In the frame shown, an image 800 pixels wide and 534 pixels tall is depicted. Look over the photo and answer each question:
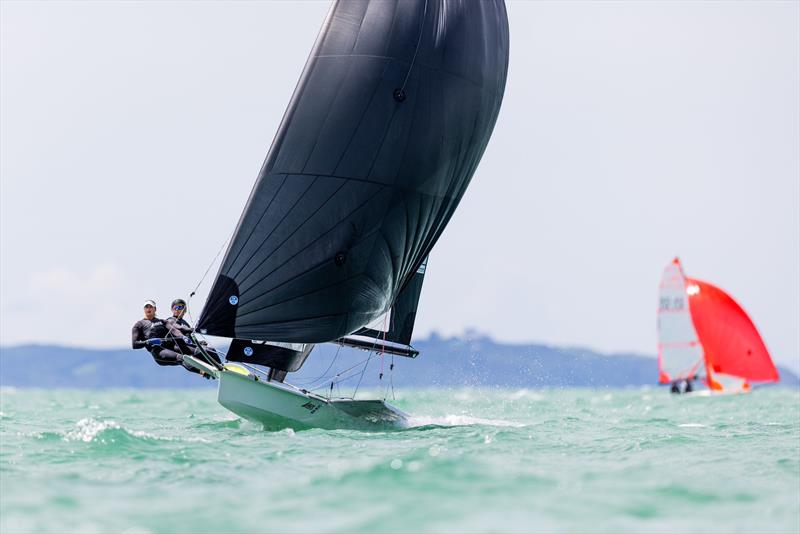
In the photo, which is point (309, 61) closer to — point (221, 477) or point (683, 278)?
point (221, 477)

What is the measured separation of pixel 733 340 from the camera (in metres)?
48.8

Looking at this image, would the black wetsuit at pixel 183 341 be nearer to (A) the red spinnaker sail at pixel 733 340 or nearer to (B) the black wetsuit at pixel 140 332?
(B) the black wetsuit at pixel 140 332

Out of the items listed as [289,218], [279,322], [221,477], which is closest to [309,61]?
[289,218]

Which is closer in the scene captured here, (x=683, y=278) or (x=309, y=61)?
(x=309, y=61)

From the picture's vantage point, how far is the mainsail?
14336 mm

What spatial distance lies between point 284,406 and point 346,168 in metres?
3.20

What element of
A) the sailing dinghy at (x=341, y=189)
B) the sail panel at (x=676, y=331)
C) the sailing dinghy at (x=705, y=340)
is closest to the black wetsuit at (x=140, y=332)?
the sailing dinghy at (x=341, y=189)

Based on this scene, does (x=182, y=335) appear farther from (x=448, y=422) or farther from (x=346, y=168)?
(x=448, y=422)

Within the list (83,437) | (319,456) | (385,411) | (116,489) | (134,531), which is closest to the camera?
(134,531)

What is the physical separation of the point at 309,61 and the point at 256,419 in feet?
15.8

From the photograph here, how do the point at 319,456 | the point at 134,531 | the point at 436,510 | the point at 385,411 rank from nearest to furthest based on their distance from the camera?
the point at 134,531, the point at 436,510, the point at 319,456, the point at 385,411

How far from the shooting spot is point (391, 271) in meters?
15.5

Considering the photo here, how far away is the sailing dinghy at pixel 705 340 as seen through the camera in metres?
48.7

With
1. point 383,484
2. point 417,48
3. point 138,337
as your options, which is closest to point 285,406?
point 138,337
